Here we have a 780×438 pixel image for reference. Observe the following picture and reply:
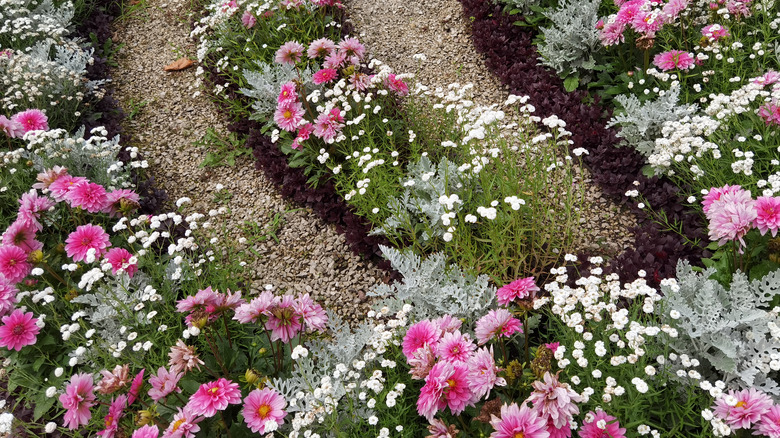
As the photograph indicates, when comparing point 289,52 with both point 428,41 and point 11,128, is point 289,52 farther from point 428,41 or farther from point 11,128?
point 11,128

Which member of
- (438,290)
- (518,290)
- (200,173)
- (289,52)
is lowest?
(200,173)

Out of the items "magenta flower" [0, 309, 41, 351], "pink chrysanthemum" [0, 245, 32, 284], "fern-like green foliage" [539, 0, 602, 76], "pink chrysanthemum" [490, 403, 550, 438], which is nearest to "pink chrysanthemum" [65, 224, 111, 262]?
"pink chrysanthemum" [0, 245, 32, 284]

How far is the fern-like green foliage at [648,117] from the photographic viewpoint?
350 cm

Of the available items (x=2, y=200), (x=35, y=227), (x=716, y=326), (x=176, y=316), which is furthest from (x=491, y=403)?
(x=2, y=200)

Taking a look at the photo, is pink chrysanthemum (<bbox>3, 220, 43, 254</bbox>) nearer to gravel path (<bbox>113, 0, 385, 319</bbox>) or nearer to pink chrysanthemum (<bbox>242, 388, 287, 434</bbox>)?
gravel path (<bbox>113, 0, 385, 319</bbox>)

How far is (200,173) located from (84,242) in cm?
173

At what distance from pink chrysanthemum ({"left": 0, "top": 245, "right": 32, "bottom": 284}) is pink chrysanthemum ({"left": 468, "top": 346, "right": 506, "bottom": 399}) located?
2366 millimetres

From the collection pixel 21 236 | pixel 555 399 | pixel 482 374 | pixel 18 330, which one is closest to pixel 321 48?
pixel 21 236

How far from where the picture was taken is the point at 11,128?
369 centimetres

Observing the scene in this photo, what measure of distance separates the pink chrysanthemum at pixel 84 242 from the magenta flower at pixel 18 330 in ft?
1.19

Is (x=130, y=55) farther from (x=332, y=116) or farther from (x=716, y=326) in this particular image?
(x=716, y=326)

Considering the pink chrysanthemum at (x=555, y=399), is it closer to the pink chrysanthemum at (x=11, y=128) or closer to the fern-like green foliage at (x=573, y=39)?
the fern-like green foliage at (x=573, y=39)

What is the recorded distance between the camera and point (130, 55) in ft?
18.9

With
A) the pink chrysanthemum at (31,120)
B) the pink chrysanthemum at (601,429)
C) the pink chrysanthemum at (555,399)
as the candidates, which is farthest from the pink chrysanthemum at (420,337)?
the pink chrysanthemum at (31,120)
